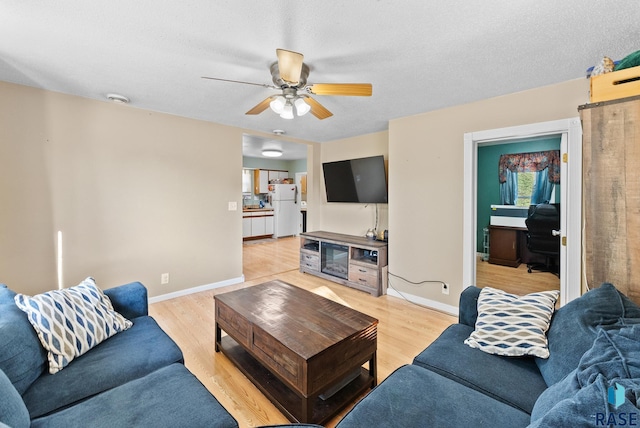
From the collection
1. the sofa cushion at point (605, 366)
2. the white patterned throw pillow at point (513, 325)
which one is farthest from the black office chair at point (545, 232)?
the sofa cushion at point (605, 366)

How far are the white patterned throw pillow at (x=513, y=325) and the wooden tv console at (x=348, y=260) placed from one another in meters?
1.98

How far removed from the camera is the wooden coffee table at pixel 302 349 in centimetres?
150

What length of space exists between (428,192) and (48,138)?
13.1 ft

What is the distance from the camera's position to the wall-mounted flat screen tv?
13.1ft

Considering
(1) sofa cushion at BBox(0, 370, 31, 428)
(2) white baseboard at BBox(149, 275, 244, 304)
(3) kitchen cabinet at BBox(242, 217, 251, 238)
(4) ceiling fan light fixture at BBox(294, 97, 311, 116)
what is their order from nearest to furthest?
(1) sofa cushion at BBox(0, 370, 31, 428), (4) ceiling fan light fixture at BBox(294, 97, 311, 116), (2) white baseboard at BBox(149, 275, 244, 304), (3) kitchen cabinet at BBox(242, 217, 251, 238)

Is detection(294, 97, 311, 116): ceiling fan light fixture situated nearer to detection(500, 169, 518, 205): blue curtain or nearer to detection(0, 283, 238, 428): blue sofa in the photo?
detection(0, 283, 238, 428): blue sofa

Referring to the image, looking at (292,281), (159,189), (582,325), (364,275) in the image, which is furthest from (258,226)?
(582,325)

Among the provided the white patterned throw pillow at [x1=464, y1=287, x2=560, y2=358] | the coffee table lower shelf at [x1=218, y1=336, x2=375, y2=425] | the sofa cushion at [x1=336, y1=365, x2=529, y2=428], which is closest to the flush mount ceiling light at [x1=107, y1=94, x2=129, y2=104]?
the coffee table lower shelf at [x1=218, y1=336, x2=375, y2=425]

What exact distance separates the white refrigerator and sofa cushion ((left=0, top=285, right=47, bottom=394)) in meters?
6.62

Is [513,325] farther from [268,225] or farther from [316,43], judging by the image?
[268,225]

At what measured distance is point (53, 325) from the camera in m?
1.45

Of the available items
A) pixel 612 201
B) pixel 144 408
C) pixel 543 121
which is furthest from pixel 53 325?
pixel 543 121

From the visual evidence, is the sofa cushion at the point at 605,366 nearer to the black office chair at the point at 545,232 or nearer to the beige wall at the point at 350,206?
the beige wall at the point at 350,206

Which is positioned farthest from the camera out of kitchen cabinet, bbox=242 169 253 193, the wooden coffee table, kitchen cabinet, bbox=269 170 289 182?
kitchen cabinet, bbox=269 170 289 182
